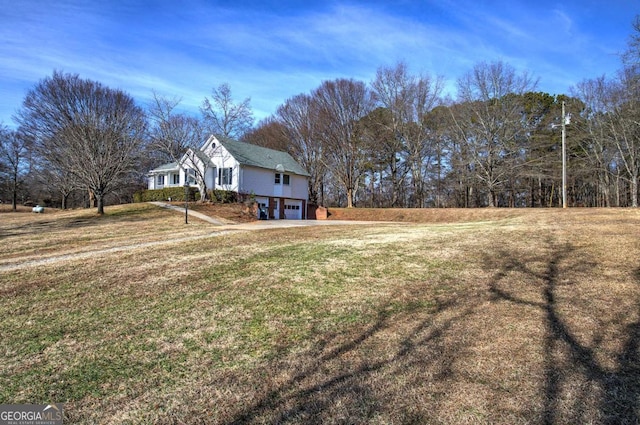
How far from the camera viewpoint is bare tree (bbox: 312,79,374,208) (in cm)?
3394

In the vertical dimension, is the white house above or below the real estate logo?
above

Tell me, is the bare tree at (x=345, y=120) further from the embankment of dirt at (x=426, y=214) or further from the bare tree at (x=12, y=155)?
the bare tree at (x=12, y=155)

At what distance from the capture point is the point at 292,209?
3091cm

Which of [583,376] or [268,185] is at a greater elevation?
[268,185]

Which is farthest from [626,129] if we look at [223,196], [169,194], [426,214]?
[169,194]

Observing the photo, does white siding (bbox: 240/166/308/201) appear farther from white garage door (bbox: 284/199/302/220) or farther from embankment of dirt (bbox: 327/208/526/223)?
embankment of dirt (bbox: 327/208/526/223)

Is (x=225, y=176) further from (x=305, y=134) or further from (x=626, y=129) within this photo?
(x=626, y=129)

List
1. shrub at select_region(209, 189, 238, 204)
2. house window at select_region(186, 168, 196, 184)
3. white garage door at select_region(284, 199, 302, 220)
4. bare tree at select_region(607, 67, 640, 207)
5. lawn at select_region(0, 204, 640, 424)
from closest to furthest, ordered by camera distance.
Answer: lawn at select_region(0, 204, 640, 424) < bare tree at select_region(607, 67, 640, 207) < shrub at select_region(209, 189, 238, 204) < house window at select_region(186, 168, 196, 184) < white garage door at select_region(284, 199, 302, 220)

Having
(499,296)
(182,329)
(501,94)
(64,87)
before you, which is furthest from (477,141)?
(64,87)

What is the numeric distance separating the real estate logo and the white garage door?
27.1m

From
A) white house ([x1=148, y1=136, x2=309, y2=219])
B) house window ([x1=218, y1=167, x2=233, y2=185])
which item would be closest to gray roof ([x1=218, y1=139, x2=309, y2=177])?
white house ([x1=148, y1=136, x2=309, y2=219])

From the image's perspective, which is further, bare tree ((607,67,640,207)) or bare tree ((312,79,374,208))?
bare tree ((312,79,374,208))

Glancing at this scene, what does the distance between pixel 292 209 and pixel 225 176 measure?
6033mm

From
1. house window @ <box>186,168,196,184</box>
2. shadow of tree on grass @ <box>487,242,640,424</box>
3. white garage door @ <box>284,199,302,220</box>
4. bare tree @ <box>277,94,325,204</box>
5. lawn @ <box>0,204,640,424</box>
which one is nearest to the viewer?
shadow of tree on grass @ <box>487,242,640,424</box>
